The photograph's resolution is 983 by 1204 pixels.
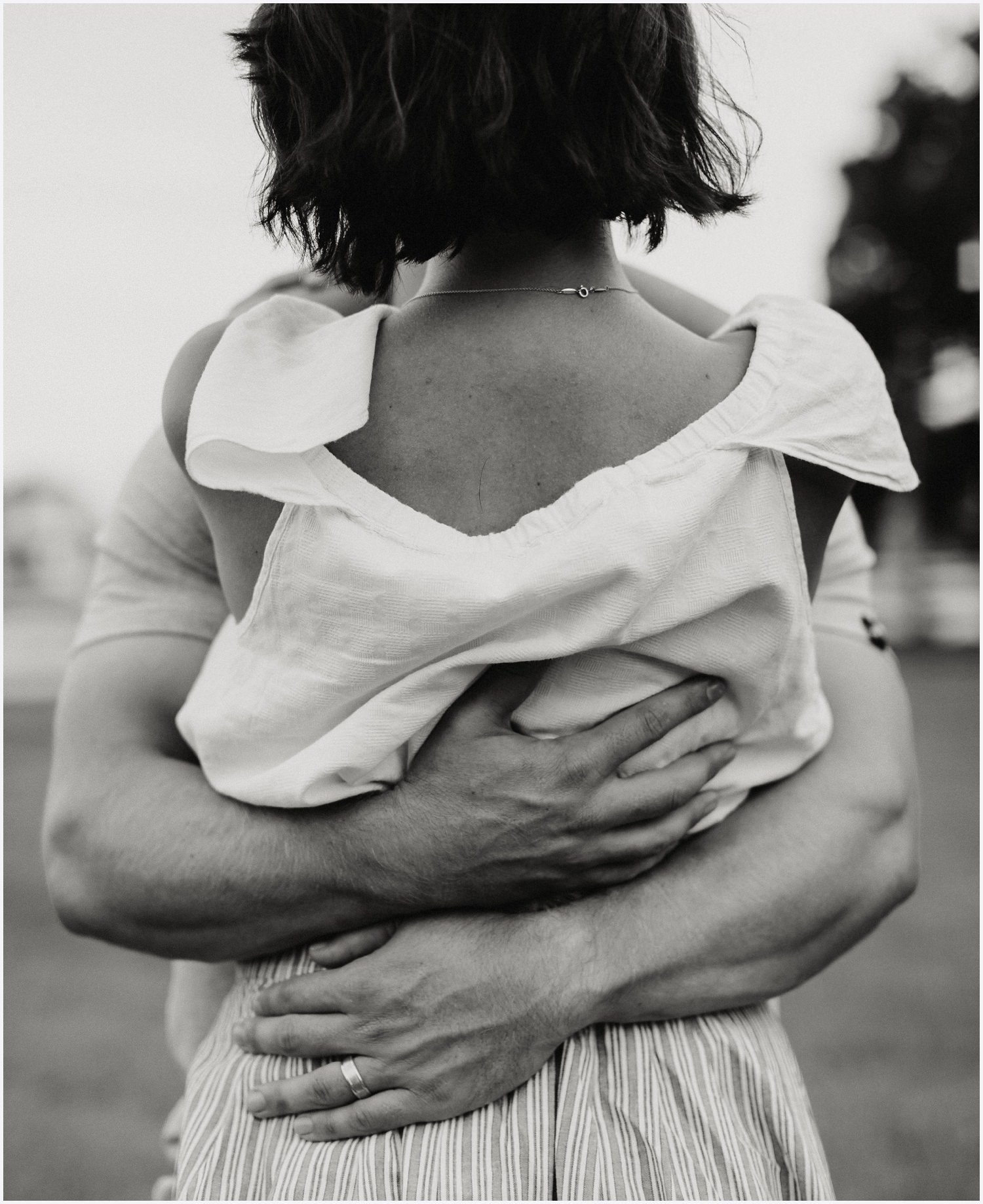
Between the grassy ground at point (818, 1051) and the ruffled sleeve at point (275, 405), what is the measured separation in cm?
335

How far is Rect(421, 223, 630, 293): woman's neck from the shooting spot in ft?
4.59

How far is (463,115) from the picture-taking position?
1.27m

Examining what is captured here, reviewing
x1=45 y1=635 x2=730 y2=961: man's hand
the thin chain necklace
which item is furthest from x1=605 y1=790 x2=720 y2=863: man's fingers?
the thin chain necklace

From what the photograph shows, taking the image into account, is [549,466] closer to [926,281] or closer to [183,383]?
[183,383]

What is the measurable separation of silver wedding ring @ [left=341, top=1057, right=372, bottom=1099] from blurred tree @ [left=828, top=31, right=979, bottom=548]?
20.1 m

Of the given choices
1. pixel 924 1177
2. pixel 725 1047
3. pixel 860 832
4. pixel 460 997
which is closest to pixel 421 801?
pixel 460 997

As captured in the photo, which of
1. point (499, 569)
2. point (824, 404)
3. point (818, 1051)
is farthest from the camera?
point (818, 1051)

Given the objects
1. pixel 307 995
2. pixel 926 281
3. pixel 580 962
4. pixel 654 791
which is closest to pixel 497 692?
pixel 654 791

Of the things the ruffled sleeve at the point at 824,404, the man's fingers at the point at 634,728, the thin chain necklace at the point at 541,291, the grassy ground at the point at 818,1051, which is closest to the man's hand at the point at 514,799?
the man's fingers at the point at 634,728

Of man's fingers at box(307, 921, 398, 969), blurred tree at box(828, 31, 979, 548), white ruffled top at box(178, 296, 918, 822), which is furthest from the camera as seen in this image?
blurred tree at box(828, 31, 979, 548)

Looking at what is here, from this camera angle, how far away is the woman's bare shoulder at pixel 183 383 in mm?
1403

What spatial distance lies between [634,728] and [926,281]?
21647 millimetres

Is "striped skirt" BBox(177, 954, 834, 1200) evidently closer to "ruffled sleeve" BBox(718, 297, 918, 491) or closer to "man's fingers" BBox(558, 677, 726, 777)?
"man's fingers" BBox(558, 677, 726, 777)

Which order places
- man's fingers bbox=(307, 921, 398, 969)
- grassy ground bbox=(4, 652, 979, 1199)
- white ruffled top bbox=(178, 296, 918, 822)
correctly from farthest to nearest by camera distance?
1. grassy ground bbox=(4, 652, 979, 1199)
2. man's fingers bbox=(307, 921, 398, 969)
3. white ruffled top bbox=(178, 296, 918, 822)
